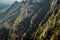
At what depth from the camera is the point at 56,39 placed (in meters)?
198

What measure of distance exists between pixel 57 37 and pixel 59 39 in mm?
7628

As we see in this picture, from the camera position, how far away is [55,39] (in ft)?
654

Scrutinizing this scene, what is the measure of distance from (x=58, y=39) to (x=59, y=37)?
4050 mm

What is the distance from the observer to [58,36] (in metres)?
200

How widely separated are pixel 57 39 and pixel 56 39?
2.10 m

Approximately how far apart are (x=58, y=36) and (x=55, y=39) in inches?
208

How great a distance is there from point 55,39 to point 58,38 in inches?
201

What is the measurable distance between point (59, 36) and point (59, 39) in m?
7.00

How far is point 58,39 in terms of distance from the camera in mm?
193500

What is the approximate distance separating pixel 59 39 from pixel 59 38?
2.14 metres

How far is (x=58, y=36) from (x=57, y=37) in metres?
1.76

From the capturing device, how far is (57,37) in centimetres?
19962

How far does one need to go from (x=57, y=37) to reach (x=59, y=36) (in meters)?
2.88

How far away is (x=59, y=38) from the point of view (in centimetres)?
19412
